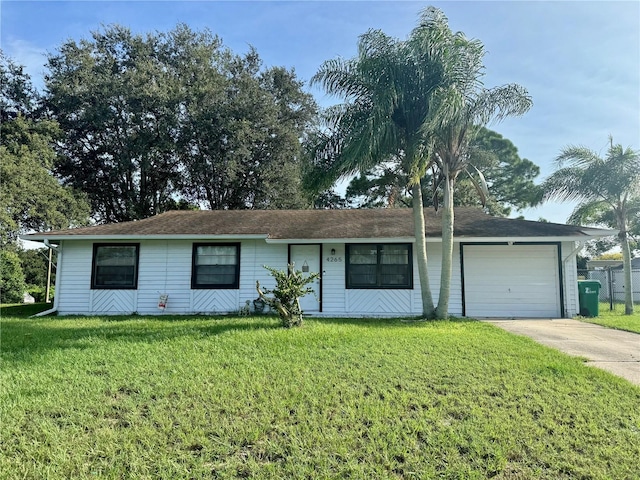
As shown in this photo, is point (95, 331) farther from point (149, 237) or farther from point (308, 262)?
point (308, 262)

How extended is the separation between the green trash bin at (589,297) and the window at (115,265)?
43.1ft

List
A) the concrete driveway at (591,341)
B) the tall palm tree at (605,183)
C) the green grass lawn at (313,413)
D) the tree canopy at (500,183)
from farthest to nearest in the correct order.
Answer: the tree canopy at (500,183) < the tall palm tree at (605,183) < the concrete driveway at (591,341) < the green grass lawn at (313,413)

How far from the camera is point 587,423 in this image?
361 centimetres

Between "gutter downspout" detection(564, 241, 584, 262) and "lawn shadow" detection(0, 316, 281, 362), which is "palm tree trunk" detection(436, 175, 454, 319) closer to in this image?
"gutter downspout" detection(564, 241, 584, 262)

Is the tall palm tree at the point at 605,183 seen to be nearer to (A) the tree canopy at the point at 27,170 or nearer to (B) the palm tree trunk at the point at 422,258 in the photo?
(B) the palm tree trunk at the point at 422,258

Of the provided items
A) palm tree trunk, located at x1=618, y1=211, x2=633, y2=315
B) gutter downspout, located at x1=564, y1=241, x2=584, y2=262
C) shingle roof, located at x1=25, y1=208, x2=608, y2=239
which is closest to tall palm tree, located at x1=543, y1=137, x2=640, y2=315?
palm tree trunk, located at x1=618, y1=211, x2=633, y2=315

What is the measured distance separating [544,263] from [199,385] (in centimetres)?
1035

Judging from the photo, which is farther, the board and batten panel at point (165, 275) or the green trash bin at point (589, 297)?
the board and batten panel at point (165, 275)

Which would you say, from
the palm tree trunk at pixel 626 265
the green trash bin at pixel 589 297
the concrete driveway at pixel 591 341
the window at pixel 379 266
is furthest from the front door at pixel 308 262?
the palm tree trunk at pixel 626 265

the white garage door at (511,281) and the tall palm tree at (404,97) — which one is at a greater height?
the tall palm tree at (404,97)

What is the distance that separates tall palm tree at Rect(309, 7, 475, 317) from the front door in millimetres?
2749

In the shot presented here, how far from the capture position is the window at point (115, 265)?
11.9 m

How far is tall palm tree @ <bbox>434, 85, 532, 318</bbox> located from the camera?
9.57 m

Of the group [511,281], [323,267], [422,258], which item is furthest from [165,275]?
[511,281]
